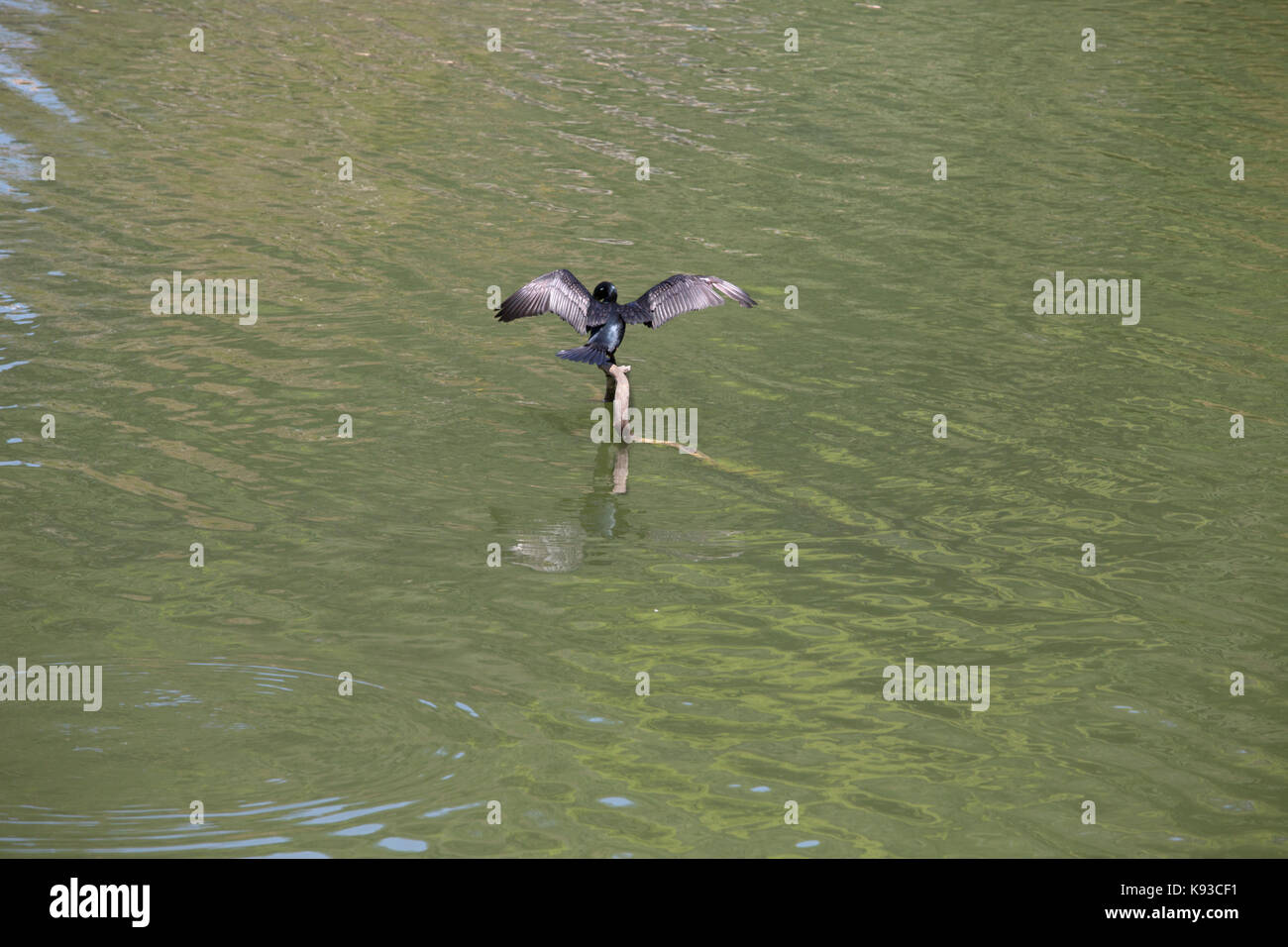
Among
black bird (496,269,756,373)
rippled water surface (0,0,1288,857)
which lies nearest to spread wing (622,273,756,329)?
black bird (496,269,756,373)

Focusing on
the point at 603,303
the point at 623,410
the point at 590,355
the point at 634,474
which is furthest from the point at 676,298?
the point at 634,474

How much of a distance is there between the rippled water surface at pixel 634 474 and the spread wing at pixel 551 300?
3.43 ft

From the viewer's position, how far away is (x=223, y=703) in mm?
7977

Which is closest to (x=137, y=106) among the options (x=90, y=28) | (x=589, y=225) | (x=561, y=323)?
(x=90, y=28)

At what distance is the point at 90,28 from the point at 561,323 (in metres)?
14.6

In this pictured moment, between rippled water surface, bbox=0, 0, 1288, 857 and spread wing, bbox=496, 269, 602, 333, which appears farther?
spread wing, bbox=496, 269, 602, 333

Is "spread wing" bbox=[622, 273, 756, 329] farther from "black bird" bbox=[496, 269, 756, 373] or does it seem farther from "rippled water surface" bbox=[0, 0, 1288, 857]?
"rippled water surface" bbox=[0, 0, 1288, 857]

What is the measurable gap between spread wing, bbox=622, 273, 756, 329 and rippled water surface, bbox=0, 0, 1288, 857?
1.09 metres

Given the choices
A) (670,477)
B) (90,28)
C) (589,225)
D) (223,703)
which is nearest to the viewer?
(223,703)

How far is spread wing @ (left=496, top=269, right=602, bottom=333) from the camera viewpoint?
11930 millimetres

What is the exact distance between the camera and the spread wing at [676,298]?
39.2 feet

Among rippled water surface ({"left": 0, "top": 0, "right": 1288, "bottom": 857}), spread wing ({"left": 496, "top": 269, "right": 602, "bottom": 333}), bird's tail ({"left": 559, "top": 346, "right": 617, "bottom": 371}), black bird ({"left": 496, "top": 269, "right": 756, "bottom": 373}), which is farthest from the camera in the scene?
spread wing ({"left": 496, "top": 269, "right": 602, "bottom": 333})

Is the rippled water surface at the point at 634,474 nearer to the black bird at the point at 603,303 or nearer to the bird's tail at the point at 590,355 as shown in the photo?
the bird's tail at the point at 590,355

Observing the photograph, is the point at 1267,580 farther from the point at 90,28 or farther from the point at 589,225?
the point at 90,28
